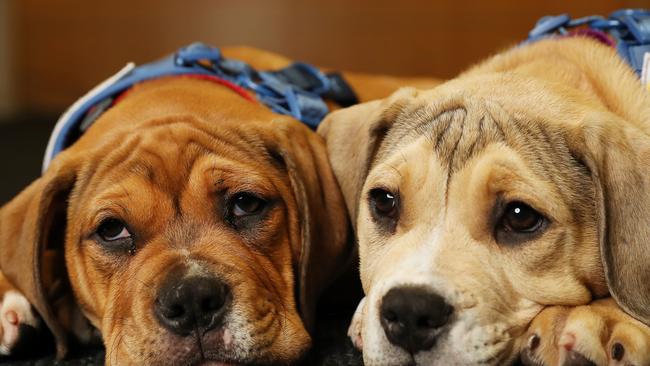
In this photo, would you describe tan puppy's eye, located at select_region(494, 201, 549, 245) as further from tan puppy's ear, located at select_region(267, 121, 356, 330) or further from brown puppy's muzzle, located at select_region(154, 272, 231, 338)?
brown puppy's muzzle, located at select_region(154, 272, 231, 338)

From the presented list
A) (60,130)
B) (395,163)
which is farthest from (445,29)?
(395,163)

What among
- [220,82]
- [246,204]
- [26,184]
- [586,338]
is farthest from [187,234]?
[26,184]

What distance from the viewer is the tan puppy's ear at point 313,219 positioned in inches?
162

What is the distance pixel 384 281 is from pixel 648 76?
6.16 feet

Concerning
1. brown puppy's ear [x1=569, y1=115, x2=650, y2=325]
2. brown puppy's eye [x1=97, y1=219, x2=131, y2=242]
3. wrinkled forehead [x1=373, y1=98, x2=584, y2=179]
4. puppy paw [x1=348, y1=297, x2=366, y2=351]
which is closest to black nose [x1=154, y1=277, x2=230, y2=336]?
brown puppy's eye [x1=97, y1=219, x2=131, y2=242]

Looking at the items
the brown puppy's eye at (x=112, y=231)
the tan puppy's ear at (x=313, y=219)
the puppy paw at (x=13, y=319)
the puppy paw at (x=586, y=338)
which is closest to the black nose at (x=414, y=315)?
the puppy paw at (x=586, y=338)

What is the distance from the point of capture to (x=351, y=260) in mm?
4391

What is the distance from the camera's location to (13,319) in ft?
13.6

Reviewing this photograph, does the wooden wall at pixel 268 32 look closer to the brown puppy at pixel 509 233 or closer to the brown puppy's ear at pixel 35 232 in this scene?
the brown puppy at pixel 509 233

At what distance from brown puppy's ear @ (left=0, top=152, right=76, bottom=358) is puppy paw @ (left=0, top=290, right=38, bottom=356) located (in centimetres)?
10

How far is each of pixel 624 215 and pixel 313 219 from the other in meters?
1.39

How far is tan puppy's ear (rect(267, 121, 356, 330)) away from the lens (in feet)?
13.5

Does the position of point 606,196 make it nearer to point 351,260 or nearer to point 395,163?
point 395,163

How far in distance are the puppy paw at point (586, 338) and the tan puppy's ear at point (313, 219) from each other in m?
1.11
